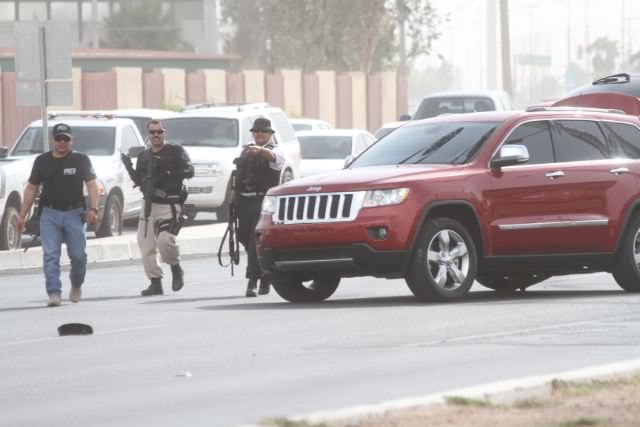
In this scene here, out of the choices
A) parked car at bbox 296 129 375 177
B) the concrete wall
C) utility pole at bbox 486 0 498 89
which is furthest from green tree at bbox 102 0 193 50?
parked car at bbox 296 129 375 177

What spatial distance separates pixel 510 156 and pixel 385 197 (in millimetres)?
1256

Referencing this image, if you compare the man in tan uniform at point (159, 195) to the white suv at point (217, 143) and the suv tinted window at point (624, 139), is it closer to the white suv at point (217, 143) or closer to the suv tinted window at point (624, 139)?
the suv tinted window at point (624, 139)

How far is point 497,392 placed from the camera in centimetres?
979

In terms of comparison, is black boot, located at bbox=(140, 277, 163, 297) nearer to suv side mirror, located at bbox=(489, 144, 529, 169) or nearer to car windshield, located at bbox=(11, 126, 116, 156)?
suv side mirror, located at bbox=(489, 144, 529, 169)

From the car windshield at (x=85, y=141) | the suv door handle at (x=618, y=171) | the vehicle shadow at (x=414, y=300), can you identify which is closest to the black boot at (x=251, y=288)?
the vehicle shadow at (x=414, y=300)

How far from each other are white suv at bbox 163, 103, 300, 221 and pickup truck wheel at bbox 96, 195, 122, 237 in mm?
2328

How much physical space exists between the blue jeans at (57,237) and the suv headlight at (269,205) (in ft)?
6.97

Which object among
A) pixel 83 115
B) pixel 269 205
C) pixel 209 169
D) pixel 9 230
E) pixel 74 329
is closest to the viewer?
pixel 74 329

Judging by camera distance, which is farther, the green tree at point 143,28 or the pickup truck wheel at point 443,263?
the green tree at point 143,28

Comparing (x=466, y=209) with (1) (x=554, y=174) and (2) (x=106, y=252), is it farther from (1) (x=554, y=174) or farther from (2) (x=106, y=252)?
(2) (x=106, y=252)

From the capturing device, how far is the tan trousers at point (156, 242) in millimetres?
19734

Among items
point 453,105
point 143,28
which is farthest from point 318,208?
point 143,28

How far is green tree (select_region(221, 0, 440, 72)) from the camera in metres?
89.3

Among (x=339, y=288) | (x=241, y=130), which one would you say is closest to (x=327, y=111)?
(x=241, y=130)
